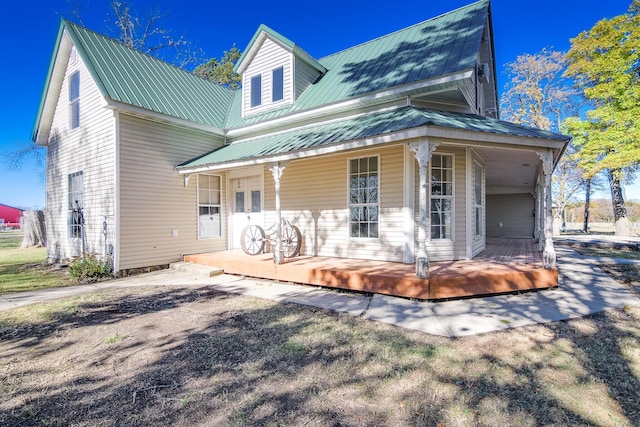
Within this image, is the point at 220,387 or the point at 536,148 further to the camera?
the point at 536,148

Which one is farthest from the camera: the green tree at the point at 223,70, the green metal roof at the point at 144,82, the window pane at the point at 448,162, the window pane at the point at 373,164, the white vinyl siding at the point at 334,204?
the green tree at the point at 223,70

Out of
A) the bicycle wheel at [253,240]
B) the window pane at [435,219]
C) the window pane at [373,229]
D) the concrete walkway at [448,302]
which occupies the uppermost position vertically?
the window pane at [435,219]

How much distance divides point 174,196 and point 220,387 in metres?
7.04

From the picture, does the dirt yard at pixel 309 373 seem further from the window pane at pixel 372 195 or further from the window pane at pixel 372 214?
the window pane at pixel 372 195

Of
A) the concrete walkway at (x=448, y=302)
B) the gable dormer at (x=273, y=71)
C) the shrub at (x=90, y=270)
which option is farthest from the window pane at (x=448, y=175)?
the shrub at (x=90, y=270)

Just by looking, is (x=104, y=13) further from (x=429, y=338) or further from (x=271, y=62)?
(x=429, y=338)

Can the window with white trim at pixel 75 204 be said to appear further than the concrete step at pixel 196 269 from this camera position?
Yes

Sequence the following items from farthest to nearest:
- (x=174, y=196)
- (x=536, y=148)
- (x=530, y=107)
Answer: (x=530, y=107) < (x=174, y=196) < (x=536, y=148)

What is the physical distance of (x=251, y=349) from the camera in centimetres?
353

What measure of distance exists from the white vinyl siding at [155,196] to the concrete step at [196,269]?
13.4 inches

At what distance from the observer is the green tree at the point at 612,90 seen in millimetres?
14316

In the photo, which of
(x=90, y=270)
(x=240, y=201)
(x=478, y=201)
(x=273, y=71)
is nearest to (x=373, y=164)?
(x=478, y=201)

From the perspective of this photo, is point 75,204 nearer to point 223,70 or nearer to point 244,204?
point 244,204

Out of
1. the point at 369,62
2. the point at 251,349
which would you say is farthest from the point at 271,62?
the point at 251,349
